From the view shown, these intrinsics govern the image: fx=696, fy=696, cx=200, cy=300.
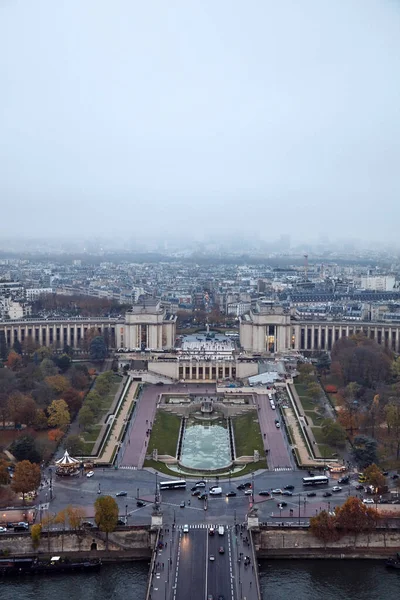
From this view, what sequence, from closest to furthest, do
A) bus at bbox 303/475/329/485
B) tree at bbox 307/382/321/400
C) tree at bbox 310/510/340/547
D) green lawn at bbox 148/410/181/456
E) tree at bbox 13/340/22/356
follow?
tree at bbox 310/510/340/547 → bus at bbox 303/475/329/485 → green lawn at bbox 148/410/181/456 → tree at bbox 307/382/321/400 → tree at bbox 13/340/22/356

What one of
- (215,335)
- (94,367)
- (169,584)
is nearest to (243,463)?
(169,584)

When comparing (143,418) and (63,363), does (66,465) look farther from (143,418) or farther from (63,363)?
(63,363)

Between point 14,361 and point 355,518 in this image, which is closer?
point 355,518

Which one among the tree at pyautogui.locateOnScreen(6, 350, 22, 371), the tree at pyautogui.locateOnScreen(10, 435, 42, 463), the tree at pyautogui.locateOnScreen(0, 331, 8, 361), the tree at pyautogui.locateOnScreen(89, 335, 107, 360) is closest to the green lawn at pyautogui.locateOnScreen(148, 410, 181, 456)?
the tree at pyautogui.locateOnScreen(10, 435, 42, 463)

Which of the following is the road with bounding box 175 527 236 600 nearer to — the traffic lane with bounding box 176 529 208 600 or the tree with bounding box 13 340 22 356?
the traffic lane with bounding box 176 529 208 600

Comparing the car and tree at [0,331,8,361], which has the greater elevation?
tree at [0,331,8,361]

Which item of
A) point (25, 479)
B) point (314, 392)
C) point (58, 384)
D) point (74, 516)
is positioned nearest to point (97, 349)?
point (58, 384)
